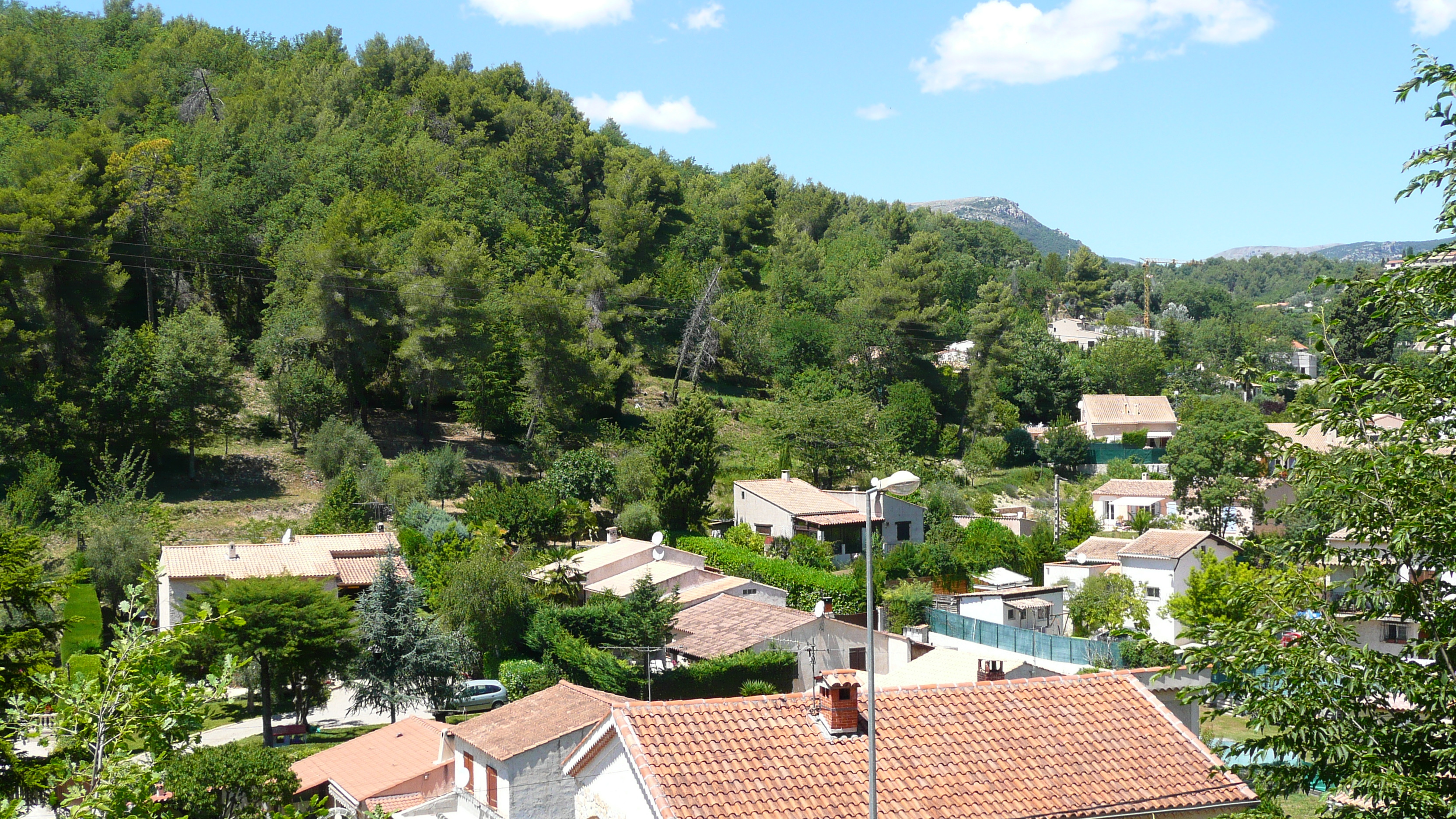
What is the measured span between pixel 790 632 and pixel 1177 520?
96.5ft

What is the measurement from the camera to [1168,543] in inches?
1539

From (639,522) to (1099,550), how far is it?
1762 cm

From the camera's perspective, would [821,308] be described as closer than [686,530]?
No

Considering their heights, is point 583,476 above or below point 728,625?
above

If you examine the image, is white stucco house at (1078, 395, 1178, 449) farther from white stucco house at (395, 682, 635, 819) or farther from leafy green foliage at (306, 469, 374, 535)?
white stucco house at (395, 682, 635, 819)

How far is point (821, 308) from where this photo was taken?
79.6 meters

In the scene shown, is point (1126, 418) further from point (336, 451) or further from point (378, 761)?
point (378, 761)

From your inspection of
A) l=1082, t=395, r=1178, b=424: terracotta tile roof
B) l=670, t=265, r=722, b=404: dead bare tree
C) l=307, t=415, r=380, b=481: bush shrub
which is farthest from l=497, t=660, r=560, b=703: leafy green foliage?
l=1082, t=395, r=1178, b=424: terracotta tile roof

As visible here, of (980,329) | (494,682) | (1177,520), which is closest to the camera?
(494,682)

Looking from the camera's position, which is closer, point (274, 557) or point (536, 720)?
point (536, 720)

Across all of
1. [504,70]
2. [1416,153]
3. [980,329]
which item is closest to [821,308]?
[980,329]

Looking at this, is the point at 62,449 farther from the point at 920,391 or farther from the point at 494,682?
the point at 920,391

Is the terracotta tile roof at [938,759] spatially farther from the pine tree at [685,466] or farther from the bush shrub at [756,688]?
the pine tree at [685,466]

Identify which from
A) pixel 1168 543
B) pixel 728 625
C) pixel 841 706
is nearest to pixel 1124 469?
pixel 1168 543
